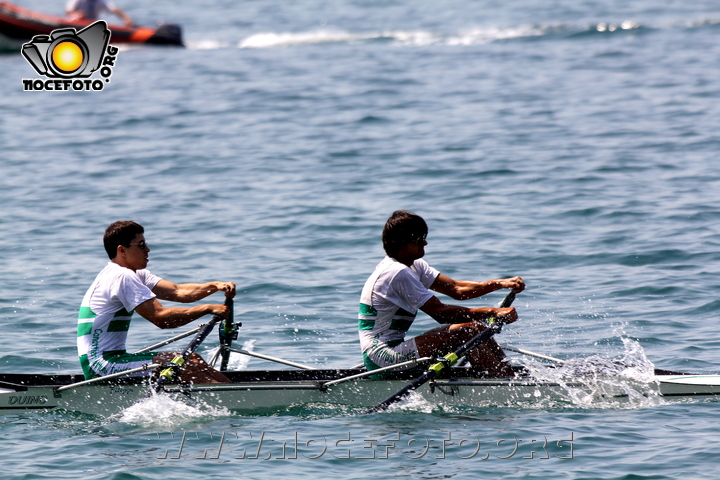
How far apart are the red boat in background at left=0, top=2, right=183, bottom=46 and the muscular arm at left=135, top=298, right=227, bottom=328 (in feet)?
59.9

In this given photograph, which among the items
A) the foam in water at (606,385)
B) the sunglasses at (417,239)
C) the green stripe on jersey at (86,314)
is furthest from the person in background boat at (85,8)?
the foam in water at (606,385)

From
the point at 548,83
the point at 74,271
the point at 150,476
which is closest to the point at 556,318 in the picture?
the point at 150,476

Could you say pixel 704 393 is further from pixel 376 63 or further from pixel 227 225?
pixel 376 63

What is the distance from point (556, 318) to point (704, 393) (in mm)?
2810

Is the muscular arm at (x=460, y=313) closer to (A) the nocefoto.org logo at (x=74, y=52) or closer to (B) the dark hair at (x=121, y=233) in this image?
(B) the dark hair at (x=121, y=233)

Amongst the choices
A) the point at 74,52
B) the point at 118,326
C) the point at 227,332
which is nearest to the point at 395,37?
the point at 74,52

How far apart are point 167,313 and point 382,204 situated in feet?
27.4

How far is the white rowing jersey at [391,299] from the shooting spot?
820 centimetres

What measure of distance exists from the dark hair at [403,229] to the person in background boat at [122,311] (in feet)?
4.72

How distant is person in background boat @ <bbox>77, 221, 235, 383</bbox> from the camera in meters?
8.09

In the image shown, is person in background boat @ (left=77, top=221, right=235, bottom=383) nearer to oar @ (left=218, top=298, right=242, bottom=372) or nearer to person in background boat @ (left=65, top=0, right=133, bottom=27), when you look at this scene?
oar @ (left=218, top=298, right=242, bottom=372)

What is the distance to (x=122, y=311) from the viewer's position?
26.9ft

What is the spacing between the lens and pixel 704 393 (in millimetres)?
8328

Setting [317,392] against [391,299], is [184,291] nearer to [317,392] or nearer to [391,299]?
[317,392]
